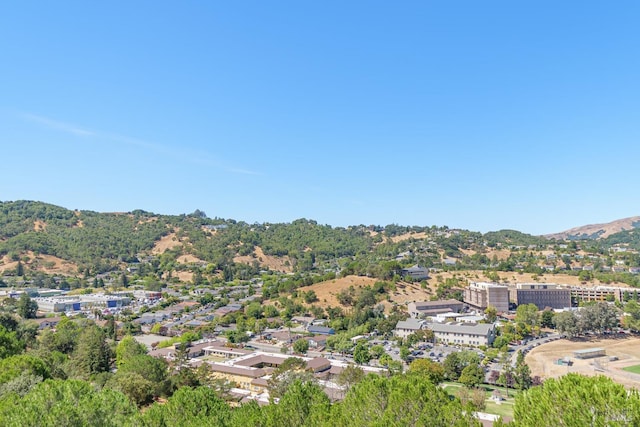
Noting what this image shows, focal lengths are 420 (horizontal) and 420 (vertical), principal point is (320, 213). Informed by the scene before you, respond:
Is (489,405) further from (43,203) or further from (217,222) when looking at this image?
(43,203)

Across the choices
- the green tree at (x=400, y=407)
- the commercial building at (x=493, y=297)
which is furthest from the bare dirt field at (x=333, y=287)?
the green tree at (x=400, y=407)

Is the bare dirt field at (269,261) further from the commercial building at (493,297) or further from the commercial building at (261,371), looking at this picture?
the commercial building at (261,371)

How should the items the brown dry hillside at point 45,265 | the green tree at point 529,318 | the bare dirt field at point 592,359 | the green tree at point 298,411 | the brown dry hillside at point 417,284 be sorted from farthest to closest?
the brown dry hillside at point 45,265 < the brown dry hillside at point 417,284 < the green tree at point 529,318 < the bare dirt field at point 592,359 < the green tree at point 298,411

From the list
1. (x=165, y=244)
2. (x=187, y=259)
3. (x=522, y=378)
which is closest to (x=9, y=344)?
(x=522, y=378)

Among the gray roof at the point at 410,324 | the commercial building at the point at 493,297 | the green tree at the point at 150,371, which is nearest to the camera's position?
A: the green tree at the point at 150,371

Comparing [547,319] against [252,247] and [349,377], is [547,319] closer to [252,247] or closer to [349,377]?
[349,377]

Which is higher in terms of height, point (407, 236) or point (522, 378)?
point (407, 236)
